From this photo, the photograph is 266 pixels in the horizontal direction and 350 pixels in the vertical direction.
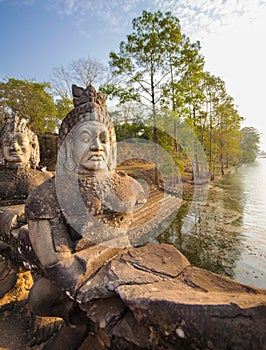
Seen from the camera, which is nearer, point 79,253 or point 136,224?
point 79,253

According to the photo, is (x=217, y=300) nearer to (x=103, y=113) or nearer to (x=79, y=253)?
(x=79, y=253)

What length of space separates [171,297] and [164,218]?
5.58 metres

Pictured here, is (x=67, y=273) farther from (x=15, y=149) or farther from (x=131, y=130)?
(x=131, y=130)

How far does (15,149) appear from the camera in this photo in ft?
8.70

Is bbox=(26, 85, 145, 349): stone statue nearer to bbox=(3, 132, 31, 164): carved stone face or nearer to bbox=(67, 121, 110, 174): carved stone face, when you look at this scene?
bbox=(67, 121, 110, 174): carved stone face

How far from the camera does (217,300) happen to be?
939mm

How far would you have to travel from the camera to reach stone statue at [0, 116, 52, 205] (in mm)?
2586

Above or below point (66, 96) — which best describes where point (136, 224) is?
below

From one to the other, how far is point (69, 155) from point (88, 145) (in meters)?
0.19

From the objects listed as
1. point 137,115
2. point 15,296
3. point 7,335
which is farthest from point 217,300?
point 137,115

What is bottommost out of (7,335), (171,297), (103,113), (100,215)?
(7,335)

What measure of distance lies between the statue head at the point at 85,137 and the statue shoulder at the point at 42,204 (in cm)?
21

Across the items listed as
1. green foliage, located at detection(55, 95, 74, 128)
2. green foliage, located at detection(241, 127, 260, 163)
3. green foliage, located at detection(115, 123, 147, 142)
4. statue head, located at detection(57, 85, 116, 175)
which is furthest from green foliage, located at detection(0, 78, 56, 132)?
green foliage, located at detection(241, 127, 260, 163)

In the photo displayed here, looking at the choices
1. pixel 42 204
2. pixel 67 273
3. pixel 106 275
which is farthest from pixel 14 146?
pixel 106 275
